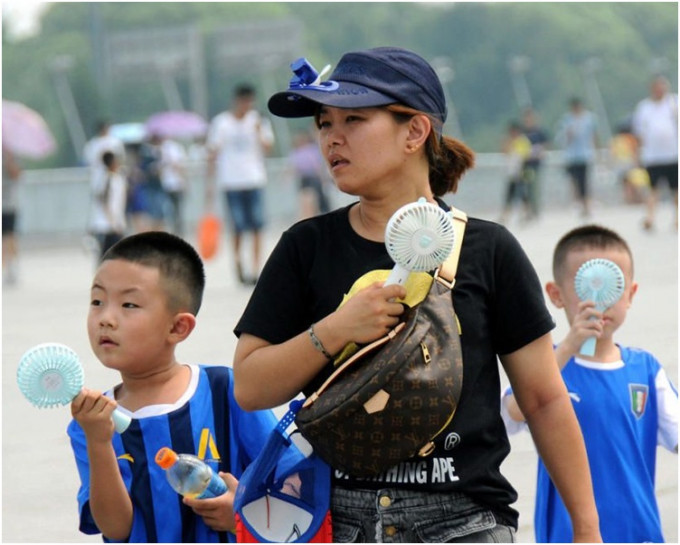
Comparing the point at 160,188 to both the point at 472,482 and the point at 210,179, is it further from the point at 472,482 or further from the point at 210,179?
the point at 472,482

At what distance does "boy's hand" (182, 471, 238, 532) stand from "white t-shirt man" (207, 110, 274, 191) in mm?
10055

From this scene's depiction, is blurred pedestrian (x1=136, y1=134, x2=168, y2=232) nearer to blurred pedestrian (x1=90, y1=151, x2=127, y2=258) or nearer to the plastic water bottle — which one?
blurred pedestrian (x1=90, y1=151, x2=127, y2=258)

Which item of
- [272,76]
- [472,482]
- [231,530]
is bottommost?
[231,530]

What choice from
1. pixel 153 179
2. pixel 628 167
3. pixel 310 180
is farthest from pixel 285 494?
pixel 628 167

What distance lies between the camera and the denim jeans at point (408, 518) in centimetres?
272

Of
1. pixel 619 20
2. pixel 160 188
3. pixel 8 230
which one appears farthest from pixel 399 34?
pixel 8 230

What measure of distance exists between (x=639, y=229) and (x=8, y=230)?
808 centimetres

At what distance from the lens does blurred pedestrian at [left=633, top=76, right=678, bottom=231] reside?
17.0 metres

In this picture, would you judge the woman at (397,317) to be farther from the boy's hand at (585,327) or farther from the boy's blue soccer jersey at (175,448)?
the boy's hand at (585,327)

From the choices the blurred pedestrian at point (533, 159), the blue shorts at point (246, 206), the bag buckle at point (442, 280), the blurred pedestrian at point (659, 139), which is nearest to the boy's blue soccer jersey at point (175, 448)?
the bag buckle at point (442, 280)

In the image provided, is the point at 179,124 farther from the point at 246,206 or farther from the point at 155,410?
the point at 155,410

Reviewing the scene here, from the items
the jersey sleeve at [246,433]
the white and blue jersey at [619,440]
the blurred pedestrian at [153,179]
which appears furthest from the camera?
the blurred pedestrian at [153,179]

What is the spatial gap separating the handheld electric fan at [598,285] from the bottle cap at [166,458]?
4.66 feet

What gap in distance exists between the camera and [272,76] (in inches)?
2721
